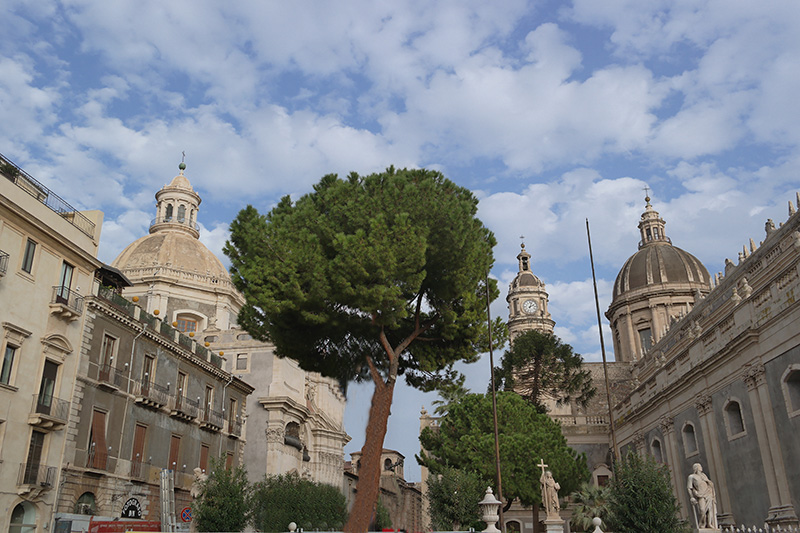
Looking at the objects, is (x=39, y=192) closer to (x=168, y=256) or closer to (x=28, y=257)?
(x=28, y=257)

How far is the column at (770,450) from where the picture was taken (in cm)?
2201

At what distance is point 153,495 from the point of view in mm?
28734

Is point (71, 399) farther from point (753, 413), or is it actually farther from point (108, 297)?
point (753, 413)

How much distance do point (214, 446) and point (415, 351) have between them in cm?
1778

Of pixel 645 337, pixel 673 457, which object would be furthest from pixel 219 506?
pixel 645 337

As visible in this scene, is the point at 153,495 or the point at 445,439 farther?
the point at 445,439

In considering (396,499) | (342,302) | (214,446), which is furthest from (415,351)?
(396,499)

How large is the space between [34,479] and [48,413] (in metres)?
2.23

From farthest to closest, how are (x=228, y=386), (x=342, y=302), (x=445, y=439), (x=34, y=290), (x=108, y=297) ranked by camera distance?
(x=445, y=439)
(x=228, y=386)
(x=108, y=297)
(x=34, y=290)
(x=342, y=302)

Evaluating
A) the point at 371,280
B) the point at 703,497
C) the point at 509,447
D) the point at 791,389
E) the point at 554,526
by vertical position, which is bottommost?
the point at 554,526

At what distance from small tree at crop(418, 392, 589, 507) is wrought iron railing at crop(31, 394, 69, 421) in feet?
68.5

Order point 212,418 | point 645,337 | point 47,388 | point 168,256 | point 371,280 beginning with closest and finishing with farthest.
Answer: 1. point 371,280
2. point 47,388
3. point 212,418
4. point 168,256
5. point 645,337

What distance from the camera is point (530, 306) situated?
243 ft

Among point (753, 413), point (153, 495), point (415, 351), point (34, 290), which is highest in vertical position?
point (34, 290)
